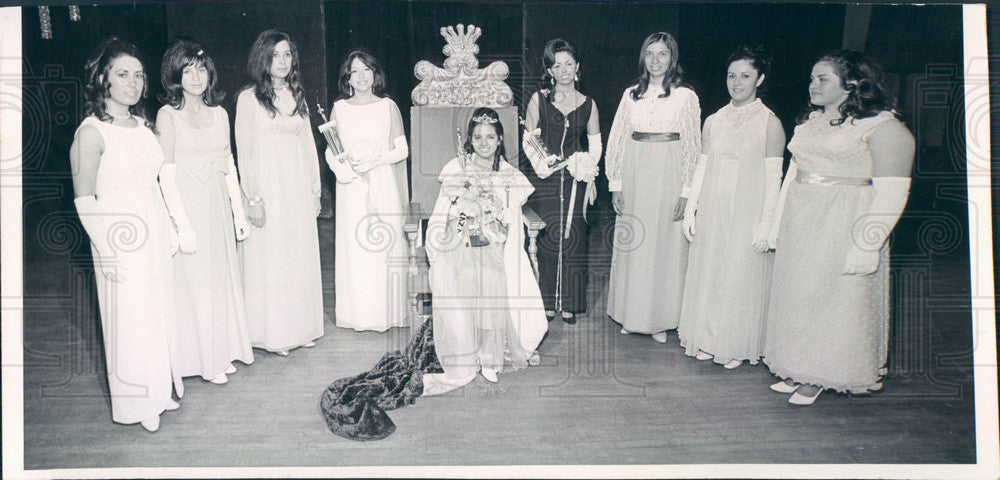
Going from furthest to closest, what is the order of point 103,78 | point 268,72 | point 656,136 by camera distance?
point 656,136 < point 268,72 < point 103,78

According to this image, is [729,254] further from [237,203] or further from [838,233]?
[237,203]

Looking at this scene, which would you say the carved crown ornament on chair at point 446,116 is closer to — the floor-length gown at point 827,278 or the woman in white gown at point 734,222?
the woman in white gown at point 734,222

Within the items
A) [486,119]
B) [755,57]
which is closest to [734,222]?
[755,57]

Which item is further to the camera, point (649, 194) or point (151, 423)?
point (649, 194)

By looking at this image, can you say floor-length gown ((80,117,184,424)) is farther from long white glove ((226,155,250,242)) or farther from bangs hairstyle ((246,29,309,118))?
bangs hairstyle ((246,29,309,118))

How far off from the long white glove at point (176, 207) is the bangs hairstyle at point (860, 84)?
2.51 meters

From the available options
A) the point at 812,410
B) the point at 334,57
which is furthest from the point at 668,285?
the point at 334,57

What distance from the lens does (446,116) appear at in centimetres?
311

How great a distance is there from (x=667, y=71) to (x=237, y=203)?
1804 millimetres

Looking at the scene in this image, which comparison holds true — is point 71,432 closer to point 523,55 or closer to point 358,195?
point 358,195

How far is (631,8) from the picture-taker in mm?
3059

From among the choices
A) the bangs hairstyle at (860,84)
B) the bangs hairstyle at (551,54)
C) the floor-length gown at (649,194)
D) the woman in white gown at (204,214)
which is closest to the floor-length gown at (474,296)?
the floor-length gown at (649,194)

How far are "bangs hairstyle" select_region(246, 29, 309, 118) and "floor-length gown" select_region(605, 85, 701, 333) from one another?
49.8 inches

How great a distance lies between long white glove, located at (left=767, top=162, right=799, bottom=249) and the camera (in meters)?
3.10
